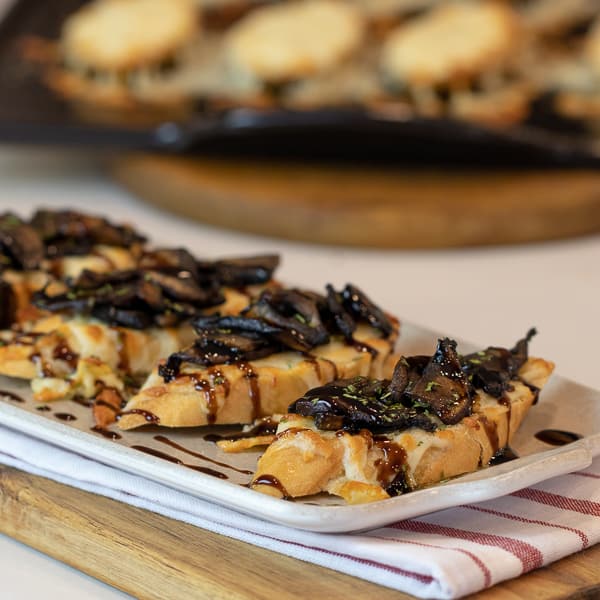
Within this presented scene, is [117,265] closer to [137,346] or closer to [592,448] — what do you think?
[137,346]

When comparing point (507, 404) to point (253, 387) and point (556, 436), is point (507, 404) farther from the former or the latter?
point (253, 387)

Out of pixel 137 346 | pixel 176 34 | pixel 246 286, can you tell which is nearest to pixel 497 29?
pixel 176 34

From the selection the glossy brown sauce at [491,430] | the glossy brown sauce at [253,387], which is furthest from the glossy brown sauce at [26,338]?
the glossy brown sauce at [491,430]

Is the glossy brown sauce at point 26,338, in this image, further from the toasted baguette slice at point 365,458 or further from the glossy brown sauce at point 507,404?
the glossy brown sauce at point 507,404

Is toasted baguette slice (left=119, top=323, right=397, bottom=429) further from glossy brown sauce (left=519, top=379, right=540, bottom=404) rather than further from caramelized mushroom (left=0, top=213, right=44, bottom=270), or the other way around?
caramelized mushroom (left=0, top=213, right=44, bottom=270)

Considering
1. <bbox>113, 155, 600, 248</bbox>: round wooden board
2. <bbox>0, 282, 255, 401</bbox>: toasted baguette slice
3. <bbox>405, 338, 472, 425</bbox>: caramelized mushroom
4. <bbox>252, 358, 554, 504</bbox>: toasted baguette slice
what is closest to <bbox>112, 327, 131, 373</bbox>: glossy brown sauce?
<bbox>0, 282, 255, 401</bbox>: toasted baguette slice

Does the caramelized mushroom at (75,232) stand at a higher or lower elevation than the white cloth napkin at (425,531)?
higher
